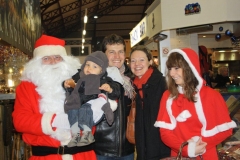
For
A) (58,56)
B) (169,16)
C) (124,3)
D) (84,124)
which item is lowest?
(84,124)

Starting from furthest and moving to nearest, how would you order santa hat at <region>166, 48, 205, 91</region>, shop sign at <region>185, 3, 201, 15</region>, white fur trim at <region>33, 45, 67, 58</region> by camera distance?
shop sign at <region>185, 3, 201, 15</region> < white fur trim at <region>33, 45, 67, 58</region> < santa hat at <region>166, 48, 205, 91</region>

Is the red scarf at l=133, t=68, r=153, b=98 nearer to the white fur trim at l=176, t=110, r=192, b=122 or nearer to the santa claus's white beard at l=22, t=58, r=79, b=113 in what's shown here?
the white fur trim at l=176, t=110, r=192, b=122

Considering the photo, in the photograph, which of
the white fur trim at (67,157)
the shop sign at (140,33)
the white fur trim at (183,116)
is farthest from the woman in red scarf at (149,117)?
the shop sign at (140,33)

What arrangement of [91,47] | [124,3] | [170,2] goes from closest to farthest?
[170,2], [124,3], [91,47]

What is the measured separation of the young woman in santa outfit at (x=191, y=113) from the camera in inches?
89.4

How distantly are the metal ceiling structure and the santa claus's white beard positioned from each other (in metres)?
12.6

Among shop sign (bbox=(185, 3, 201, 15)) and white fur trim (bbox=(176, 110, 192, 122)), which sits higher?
shop sign (bbox=(185, 3, 201, 15))

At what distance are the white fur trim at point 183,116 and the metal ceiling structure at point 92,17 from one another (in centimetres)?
A: 1311

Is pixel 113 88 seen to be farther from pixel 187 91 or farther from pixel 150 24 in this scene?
pixel 150 24

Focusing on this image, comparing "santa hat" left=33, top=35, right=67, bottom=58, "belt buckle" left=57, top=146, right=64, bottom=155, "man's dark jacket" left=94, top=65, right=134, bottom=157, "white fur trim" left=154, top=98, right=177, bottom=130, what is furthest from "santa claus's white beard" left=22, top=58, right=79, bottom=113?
"white fur trim" left=154, top=98, right=177, bottom=130

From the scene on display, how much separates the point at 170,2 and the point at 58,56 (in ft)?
18.2

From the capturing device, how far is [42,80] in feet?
7.86

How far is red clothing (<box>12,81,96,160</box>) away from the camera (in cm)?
213

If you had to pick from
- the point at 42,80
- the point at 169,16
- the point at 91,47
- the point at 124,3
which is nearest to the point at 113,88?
the point at 42,80
